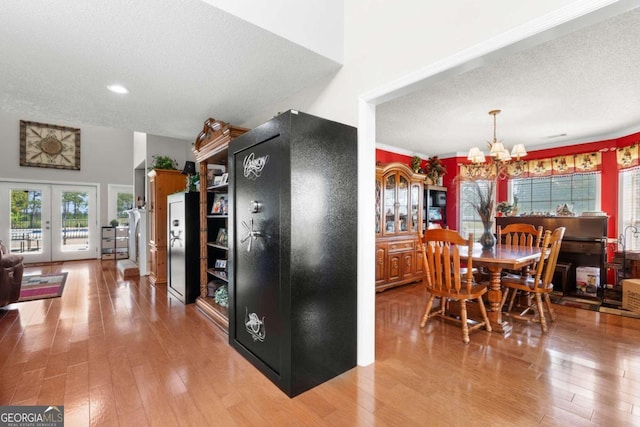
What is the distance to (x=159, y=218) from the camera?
192 inches

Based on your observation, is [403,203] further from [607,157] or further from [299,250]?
[299,250]

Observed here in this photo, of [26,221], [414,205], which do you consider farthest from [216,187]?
[26,221]

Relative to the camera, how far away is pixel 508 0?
4.90 feet

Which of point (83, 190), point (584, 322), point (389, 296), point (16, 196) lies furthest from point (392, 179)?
point (16, 196)

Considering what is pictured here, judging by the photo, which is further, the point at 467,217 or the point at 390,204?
the point at 467,217

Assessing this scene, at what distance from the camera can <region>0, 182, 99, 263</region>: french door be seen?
6672 mm

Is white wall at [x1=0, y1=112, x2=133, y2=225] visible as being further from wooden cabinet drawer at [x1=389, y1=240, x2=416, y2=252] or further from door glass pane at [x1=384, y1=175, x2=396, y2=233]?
wooden cabinet drawer at [x1=389, y1=240, x2=416, y2=252]

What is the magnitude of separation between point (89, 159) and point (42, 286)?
4.17m

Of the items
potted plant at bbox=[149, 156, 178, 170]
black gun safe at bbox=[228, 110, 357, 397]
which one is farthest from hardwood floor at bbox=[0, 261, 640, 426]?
potted plant at bbox=[149, 156, 178, 170]

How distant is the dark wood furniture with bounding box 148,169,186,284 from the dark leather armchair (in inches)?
63.4

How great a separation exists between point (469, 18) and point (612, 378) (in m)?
2.61

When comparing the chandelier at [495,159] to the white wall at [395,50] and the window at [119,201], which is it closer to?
the white wall at [395,50]

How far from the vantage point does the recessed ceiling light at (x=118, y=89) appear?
2.78 meters

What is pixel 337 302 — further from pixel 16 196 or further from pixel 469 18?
pixel 16 196
